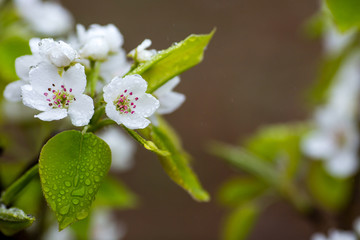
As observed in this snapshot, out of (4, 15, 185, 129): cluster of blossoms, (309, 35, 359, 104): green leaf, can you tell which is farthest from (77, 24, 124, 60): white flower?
(309, 35, 359, 104): green leaf

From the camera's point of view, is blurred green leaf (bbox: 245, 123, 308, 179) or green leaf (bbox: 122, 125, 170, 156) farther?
blurred green leaf (bbox: 245, 123, 308, 179)

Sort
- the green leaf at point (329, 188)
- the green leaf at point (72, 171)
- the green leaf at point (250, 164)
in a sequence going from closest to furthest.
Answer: the green leaf at point (72, 171) → the green leaf at point (250, 164) → the green leaf at point (329, 188)

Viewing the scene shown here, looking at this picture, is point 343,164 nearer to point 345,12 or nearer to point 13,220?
point 345,12

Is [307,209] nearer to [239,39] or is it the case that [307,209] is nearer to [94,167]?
[94,167]

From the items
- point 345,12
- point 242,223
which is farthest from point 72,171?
point 242,223

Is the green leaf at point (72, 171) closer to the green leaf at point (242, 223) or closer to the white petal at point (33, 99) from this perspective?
the white petal at point (33, 99)

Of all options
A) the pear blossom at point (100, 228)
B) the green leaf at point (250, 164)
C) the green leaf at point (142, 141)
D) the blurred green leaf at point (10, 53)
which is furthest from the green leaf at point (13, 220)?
the pear blossom at point (100, 228)

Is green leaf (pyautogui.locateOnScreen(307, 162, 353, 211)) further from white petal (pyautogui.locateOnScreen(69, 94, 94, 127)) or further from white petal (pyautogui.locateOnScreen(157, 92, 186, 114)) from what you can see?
white petal (pyautogui.locateOnScreen(69, 94, 94, 127))
